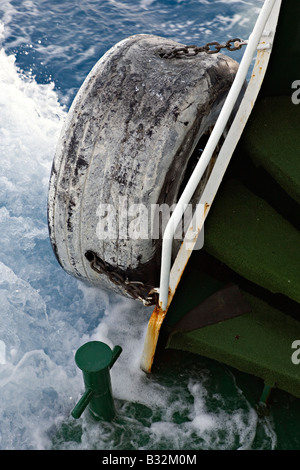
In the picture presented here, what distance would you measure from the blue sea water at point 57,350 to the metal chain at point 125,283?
26.2 inches

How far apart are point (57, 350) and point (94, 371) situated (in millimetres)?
1066

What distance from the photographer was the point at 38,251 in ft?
14.1

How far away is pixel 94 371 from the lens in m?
2.51

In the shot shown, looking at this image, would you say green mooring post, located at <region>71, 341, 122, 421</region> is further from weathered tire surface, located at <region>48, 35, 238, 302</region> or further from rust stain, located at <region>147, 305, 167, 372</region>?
weathered tire surface, located at <region>48, 35, 238, 302</region>

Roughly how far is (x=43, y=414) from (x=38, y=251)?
1.64 metres

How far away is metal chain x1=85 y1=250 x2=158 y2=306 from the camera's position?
2746 mm

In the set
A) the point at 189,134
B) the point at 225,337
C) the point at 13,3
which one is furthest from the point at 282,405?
the point at 13,3
